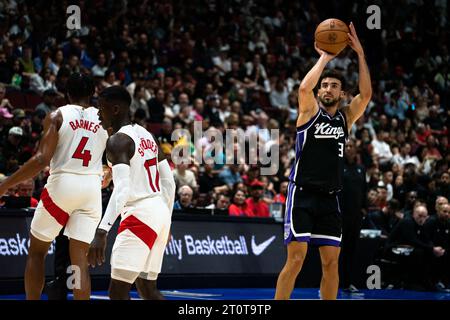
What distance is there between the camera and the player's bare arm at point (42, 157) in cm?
659

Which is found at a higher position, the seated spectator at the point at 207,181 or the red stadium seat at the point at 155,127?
the red stadium seat at the point at 155,127

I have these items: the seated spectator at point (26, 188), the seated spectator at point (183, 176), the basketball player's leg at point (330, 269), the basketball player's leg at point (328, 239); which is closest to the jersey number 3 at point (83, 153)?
Answer: the basketball player's leg at point (328, 239)

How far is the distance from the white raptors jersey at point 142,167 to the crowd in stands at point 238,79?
16.4 feet

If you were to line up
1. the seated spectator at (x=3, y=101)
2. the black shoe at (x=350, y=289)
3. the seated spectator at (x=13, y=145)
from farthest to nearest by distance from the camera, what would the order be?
1. the seated spectator at (x=3, y=101)
2. the seated spectator at (x=13, y=145)
3. the black shoe at (x=350, y=289)

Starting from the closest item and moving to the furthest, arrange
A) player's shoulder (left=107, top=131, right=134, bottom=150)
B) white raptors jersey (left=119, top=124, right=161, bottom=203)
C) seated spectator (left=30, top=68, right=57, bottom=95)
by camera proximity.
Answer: player's shoulder (left=107, top=131, right=134, bottom=150)
white raptors jersey (left=119, top=124, right=161, bottom=203)
seated spectator (left=30, top=68, right=57, bottom=95)

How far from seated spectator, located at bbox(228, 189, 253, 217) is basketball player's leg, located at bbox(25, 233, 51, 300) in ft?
21.5

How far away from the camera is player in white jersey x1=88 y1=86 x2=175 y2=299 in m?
5.50

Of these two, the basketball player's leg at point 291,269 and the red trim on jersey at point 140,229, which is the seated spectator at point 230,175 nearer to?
the basketball player's leg at point 291,269

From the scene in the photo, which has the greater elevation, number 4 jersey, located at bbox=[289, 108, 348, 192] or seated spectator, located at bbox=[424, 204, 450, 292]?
number 4 jersey, located at bbox=[289, 108, 348, 192]

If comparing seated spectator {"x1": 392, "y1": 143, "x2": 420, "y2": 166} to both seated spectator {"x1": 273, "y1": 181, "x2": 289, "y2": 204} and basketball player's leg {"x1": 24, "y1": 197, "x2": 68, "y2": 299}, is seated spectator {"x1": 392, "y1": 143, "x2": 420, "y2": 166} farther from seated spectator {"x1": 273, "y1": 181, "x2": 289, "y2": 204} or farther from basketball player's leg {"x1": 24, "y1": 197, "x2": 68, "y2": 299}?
basketball player's leg {"x1": 24, "y1": 197, "x2": 68, "y2": 299}

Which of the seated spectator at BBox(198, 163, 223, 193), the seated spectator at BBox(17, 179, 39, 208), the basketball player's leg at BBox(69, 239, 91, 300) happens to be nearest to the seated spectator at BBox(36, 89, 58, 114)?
the seated spectator at BBox(198, 163, 223, 193)
